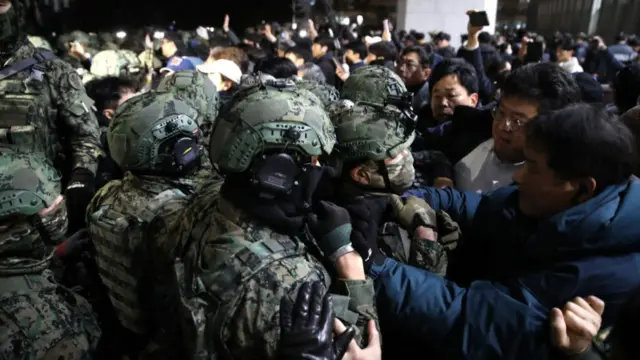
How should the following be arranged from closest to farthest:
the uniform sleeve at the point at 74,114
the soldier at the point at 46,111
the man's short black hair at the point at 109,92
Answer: the soldier at the point at 46,111, the uniform sleeve at the point at 74,114, the man's short black hair at the point at 109,92

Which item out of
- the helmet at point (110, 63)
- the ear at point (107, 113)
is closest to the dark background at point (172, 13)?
the helmet at point (110, 63)

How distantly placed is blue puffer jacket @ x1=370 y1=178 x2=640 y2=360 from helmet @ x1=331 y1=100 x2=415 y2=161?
458 millimetres

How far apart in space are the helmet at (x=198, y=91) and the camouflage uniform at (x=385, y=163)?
1096 millimetres

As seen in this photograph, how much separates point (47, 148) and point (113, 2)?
18.1 metres

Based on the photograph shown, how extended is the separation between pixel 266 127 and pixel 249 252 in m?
0.36

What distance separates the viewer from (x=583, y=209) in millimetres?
1500

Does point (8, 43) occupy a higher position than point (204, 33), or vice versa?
point (8, 43)

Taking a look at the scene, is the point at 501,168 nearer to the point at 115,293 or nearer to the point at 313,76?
the point at 115,293

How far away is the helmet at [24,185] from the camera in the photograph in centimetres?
184

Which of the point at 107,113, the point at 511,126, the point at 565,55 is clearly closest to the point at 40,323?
the point at 511,126

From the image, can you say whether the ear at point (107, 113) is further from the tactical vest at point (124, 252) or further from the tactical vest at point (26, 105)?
the tactical vest at point (124, 252)

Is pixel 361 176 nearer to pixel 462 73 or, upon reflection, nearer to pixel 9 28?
pixel 462 73

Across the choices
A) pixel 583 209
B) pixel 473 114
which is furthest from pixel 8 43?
pixel 583 209

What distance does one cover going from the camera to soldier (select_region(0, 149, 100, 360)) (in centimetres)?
174
